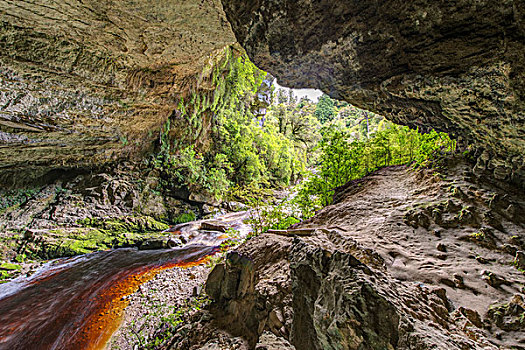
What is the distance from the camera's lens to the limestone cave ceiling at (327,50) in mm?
1575

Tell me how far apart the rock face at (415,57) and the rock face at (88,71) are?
2629mm

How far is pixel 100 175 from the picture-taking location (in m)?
9.98

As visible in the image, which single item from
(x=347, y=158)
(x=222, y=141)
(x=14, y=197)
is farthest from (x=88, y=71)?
(x=222, y=141)

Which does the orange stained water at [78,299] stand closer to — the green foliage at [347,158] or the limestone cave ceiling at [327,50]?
the green foliage at [347,158]

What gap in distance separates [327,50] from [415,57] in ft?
2.85

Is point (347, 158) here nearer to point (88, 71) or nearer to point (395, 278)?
point (395, 278)

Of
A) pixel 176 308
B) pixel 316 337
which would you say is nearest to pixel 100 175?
pixel 176 308

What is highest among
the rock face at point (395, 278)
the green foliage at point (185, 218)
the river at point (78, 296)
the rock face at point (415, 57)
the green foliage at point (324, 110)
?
the green foliage at point (324, 110)

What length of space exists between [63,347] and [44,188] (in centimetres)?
814

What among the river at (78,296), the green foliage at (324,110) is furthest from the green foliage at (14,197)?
the green foliage at (324,110)

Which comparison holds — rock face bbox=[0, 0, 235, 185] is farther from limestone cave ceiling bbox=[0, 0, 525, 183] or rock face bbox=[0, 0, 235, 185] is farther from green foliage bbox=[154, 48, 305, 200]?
green foliage bbox=[154, 48, 305, 200]

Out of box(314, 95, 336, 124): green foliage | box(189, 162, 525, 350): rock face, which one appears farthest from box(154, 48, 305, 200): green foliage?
box(314, 95, 336, 124): green foliage

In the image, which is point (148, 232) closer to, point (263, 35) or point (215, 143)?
point (215, 143)

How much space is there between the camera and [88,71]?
6.25m
